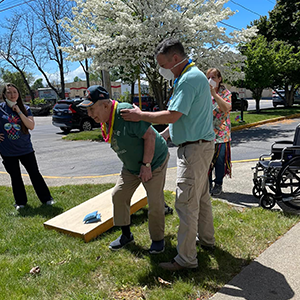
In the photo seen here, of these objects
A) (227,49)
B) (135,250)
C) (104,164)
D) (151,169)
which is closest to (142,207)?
(135,250)

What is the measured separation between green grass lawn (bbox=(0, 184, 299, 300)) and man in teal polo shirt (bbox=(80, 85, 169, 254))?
274 mm

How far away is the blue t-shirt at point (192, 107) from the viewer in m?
2.58

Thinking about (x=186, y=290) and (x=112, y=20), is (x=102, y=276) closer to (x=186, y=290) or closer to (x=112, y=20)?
(x=186, y=290)

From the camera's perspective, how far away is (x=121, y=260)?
3.14 meters

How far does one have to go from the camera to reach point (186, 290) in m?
2.57

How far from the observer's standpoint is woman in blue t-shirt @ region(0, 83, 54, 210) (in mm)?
4590

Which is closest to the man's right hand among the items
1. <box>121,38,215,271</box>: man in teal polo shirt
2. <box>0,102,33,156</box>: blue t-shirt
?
<box>121,38,215,271</box>: man in teal polo shirt

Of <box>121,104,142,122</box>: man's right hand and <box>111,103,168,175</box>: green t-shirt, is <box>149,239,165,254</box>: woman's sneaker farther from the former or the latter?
<box>121,104,142,122</box>: man's right hand

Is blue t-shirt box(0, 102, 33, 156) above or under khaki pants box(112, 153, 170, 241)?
above

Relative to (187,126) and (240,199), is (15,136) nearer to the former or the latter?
(187,126)

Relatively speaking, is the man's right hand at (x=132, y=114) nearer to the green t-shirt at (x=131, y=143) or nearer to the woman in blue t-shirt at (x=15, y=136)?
the green t-shirt at (x=131, y=143)

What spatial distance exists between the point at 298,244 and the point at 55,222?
277cm

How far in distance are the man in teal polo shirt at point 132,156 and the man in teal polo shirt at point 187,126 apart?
0.61ft

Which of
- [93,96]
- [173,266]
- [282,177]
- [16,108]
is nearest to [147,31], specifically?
[16,108]
